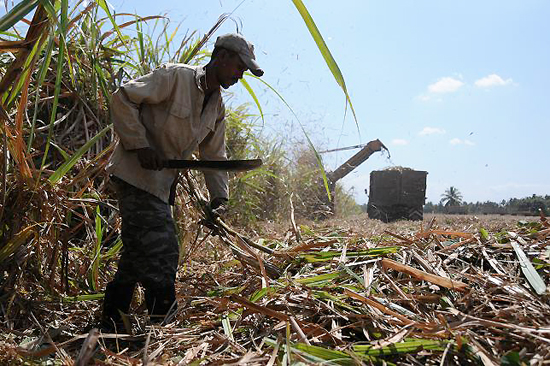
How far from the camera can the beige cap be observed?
1948 mm

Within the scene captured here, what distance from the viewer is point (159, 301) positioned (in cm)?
187

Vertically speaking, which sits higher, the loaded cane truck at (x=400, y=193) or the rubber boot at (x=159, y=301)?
the loaded cane truck at (x=400, y=193)

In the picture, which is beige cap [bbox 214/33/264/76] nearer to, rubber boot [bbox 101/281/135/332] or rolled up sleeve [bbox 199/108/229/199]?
rolled up sleeve [bbox 199/108/229/199]

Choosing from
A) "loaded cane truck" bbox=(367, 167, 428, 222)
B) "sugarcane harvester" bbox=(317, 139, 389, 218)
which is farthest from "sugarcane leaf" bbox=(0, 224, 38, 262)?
"loaded cane truck" bbox=(367, 167, 428, 222)

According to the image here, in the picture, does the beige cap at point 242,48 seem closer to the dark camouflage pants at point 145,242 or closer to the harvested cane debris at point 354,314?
the dark camouflage pants at point 145,242

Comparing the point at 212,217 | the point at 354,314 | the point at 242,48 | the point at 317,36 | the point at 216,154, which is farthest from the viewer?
the point at 212,217

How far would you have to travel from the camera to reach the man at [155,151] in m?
1.85

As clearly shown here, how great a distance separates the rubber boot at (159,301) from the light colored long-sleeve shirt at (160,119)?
395mm

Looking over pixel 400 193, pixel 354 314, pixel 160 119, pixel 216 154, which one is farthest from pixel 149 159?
pixel 400 193

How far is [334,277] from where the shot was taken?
70.2 inches

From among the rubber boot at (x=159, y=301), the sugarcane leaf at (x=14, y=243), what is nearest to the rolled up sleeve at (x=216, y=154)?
the rubber boot at (x=159, y=301)

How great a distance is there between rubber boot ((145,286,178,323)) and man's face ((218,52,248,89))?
951 millimetres

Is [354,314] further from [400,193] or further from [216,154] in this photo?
[400,193]

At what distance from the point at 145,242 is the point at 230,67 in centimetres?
84
